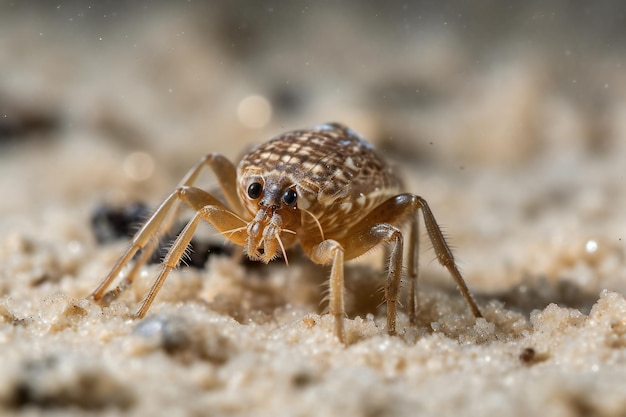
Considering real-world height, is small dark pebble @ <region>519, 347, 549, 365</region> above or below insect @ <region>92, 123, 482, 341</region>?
below

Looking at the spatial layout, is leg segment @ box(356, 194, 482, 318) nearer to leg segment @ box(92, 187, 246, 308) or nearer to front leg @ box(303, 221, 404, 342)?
front leg @ box(303, 221, 404, 342)

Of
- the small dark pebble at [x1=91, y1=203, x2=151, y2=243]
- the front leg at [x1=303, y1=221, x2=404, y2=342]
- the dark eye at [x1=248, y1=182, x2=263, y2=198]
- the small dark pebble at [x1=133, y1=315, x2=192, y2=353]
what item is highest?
the dark eye at [x1=248, y1=182, x2=263, y2=198]

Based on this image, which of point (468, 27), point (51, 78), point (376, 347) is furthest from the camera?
point (51, 78)

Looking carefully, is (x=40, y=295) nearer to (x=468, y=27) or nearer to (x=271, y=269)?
(x=271, y=269)

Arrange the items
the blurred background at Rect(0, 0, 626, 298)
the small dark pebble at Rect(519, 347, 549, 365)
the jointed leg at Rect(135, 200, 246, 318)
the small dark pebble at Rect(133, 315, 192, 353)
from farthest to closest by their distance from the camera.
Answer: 1. the blurred background at Rect(0, 0, 626, 298)
2. the jointed leg at Rect(135, 200, 246, 318)
3. the small dark pebble at Rect(519, 347, 549, 365)
4. the small dark pebble at Rect(133, 315, 192, 353)

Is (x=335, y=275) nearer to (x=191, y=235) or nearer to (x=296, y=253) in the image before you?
(x=191, y=235)

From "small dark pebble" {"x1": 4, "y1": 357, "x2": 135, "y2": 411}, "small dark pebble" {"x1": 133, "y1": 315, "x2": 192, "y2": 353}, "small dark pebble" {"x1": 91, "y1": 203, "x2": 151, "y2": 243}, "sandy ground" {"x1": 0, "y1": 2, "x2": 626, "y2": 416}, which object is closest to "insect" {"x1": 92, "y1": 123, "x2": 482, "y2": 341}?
"sandy ground" {"x1": 0, "y1": 2, "x2": 626, "y2": 416}

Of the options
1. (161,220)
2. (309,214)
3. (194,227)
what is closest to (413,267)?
(309,214)

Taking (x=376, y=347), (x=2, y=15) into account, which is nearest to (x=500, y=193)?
(x=376, y=347)
